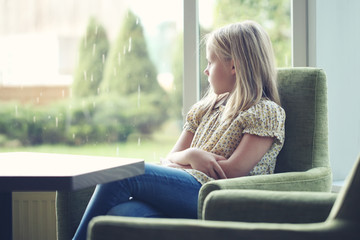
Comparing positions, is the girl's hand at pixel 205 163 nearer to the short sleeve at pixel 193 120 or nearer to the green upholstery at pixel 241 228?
the short sleeve at pixel 193 120

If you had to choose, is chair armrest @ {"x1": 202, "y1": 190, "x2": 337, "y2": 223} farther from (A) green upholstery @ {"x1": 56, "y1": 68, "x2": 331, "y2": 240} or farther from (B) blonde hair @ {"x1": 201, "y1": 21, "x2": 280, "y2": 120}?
(B) blonde hair @ {"x1": 201, "y1": 21, "x2": 280, "y2": 120}

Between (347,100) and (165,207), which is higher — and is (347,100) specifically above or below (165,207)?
above

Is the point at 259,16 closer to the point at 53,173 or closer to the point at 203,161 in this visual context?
the point at 203,161

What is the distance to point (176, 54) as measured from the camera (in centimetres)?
254

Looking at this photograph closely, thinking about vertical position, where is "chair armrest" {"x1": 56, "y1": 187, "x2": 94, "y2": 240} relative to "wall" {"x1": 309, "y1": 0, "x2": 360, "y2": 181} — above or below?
below

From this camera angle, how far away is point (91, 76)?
258 centimetres

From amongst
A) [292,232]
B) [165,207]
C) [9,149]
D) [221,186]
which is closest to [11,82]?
[9,149]

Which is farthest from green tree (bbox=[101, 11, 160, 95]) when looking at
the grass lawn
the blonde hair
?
the blonde hair

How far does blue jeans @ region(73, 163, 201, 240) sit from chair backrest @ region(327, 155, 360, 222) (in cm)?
68

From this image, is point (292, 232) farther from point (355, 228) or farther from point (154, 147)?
point (154, 147)

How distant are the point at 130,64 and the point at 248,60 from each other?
3.06ft

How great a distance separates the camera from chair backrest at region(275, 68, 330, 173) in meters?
1.72

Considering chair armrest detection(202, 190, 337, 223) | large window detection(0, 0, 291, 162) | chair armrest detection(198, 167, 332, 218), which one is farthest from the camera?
large window detection(0, 0, 291, 162)

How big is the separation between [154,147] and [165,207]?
1.13m
